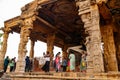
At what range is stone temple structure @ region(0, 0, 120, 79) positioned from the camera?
725 centimetres

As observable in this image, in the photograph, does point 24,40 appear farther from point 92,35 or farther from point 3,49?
point 92,35

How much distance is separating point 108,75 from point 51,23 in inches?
358

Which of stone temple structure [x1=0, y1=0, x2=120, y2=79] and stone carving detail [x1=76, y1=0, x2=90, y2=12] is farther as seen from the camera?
stone carving detail [x1=76, y1=0, x2=90, y2=12]

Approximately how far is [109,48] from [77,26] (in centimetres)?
512

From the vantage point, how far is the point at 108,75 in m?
5.91

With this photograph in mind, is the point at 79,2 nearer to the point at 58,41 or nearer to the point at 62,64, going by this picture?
the point at 62,64

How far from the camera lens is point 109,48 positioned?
1083 cm

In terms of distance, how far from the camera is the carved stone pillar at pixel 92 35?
6.72 meters

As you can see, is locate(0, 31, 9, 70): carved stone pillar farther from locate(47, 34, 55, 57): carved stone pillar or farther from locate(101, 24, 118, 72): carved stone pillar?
locate(101, 24, 118, 72): carved stone pillar

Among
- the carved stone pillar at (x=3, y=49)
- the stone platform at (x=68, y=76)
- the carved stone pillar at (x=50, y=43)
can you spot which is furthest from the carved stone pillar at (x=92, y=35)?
the carved stone pillar at (x=3, y=49)

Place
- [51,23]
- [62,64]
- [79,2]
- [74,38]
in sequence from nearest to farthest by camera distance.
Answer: [79,2], [62,64], [51,23], [74,38]

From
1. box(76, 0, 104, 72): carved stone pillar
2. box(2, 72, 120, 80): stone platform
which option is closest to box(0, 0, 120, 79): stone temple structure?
box(76, 0, 104, 72): carved stone pillar

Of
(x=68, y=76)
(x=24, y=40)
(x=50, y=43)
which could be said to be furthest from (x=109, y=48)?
(x=24, y=40)

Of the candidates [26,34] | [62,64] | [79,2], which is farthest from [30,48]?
[79,2]
